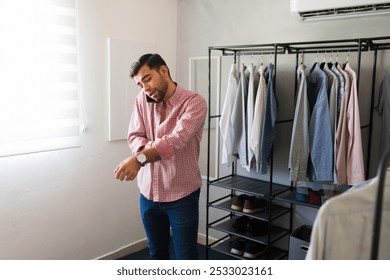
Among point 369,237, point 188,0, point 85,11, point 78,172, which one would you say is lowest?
point 78,172

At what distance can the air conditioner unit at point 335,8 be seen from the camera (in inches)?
91.6

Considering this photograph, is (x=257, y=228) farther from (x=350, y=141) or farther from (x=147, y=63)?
(x=147, y=63)

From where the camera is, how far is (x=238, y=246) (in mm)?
2857

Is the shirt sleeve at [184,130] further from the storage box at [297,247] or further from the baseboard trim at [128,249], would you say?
the baseboard trim at [128,249]

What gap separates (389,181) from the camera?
3.03ft

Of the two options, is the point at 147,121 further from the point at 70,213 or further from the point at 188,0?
the point at 188,0

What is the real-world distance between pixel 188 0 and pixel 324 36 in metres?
1.30

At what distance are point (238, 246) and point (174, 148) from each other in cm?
135

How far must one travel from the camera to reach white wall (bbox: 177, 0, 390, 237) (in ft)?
8.33

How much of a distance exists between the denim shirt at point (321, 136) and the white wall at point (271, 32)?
38 cm

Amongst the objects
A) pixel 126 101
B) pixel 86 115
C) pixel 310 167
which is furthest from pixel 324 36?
pixel 86 115

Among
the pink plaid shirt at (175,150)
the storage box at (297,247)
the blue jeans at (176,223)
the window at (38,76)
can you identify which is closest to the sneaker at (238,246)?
the storage box at (297,247)

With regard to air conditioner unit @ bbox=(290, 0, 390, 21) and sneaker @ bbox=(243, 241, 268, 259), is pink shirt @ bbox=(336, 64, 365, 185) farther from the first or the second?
sneaker @ bbox=(243, 241, 268, 259)

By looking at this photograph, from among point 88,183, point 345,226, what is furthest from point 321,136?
point 88,183
